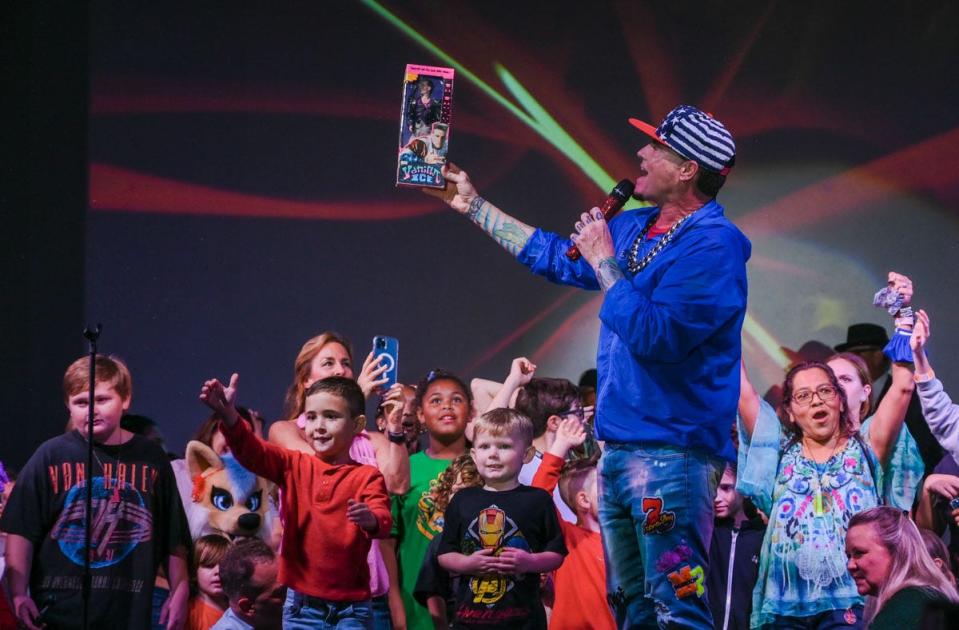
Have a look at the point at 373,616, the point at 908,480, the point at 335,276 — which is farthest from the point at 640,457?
the point at 335,276

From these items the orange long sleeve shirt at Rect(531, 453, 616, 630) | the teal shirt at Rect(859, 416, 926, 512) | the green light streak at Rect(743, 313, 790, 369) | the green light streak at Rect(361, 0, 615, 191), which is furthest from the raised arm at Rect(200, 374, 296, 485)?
the green light streak at Rect(743, 313, 790, 369)

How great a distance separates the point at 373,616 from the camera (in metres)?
3.64

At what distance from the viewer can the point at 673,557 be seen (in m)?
2.73

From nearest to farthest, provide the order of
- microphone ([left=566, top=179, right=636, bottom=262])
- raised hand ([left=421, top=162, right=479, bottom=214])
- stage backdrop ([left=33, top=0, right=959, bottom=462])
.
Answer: microphone ([left=566, top=179, right=636, bottom=262])
raised hand ([left=421, top=162, right=479, bottom=214])
stage backdrop ([left=33, top=0, right=959, bottom=462])

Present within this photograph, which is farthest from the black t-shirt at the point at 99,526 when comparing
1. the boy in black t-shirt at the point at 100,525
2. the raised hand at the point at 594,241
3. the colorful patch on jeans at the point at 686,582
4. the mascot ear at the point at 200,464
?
the colorful patch on jeans at the point at 686,582

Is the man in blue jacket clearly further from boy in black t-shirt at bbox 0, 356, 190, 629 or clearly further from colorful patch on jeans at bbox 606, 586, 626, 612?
boy in black t-shirt at bbox 0, 356, 190, 629

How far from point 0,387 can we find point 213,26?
2.13 metres

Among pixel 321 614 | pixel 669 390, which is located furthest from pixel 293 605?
pixel 669 390

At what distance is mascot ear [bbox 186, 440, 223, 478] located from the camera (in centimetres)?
458

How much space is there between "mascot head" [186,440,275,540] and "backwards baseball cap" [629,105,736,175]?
229 cm

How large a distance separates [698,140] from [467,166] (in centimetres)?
349

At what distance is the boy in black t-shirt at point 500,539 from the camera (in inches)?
140

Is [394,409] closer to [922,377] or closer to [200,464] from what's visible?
[200,464]

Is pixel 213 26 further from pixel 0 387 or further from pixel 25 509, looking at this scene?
pixel 25 509
